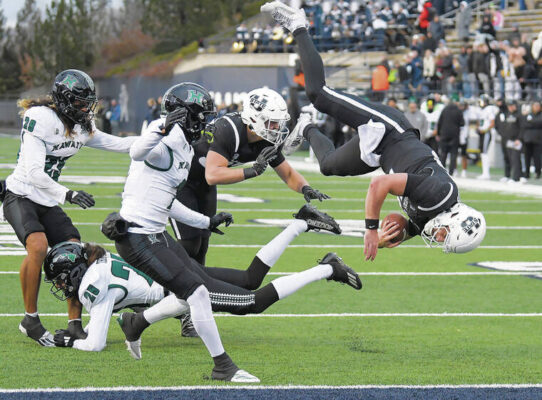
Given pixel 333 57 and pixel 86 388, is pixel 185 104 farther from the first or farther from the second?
pixel 333 57

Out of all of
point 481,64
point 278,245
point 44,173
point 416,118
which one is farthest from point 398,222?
point 481,64

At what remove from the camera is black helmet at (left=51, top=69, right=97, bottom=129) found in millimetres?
6391

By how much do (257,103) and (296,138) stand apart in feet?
4.95

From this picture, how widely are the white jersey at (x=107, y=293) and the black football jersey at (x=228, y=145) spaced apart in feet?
2.59

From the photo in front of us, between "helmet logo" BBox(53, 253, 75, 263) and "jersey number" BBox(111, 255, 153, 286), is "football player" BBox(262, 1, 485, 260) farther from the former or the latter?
"helmet logo" BBox(53, 253, 75, 263)

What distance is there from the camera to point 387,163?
662 centimetres

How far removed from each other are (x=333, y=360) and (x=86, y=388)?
1555 millimetres

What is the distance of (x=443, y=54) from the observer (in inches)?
998

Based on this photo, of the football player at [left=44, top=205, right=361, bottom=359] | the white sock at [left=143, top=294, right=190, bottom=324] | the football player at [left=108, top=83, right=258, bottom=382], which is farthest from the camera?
the football player at [left=44, top=205, right=361, bottom=359]

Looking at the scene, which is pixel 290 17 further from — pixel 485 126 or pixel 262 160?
pixel 485 126

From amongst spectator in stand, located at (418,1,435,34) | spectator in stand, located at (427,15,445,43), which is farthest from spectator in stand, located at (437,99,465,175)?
spectator in stand, located at (418,1,435,34)

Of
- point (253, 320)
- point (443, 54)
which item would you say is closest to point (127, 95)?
point (443, 54)

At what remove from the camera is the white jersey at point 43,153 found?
6328 millimetres

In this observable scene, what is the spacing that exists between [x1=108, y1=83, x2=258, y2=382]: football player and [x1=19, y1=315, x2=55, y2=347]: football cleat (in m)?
1.12
